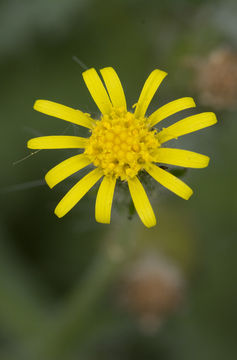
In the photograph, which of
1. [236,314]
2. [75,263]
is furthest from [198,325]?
[75,263]

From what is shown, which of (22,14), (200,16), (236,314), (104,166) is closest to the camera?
(104,166)

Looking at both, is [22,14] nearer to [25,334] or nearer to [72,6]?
[72,6]

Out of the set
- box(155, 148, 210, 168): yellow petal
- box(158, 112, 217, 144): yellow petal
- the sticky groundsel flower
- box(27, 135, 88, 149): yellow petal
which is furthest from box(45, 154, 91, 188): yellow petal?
box(158, 112, 217, 144): yellow petal

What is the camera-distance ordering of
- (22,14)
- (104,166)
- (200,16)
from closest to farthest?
(104,166) < (200,16) < (22,14)

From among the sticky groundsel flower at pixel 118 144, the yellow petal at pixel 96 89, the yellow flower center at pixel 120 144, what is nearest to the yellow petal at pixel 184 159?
the sticky groundsel flower at pixel 118 144

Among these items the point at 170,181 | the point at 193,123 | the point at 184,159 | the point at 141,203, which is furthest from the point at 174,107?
the point at 141,203

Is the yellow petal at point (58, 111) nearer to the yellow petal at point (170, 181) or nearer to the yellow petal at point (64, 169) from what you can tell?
the yellow petal at point (64, 169)

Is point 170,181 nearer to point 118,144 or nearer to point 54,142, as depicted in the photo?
point 118,144

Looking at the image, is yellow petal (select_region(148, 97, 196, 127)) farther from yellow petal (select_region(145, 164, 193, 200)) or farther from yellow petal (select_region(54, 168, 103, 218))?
yellow petal (select_region(54, 168, 103, 218))
